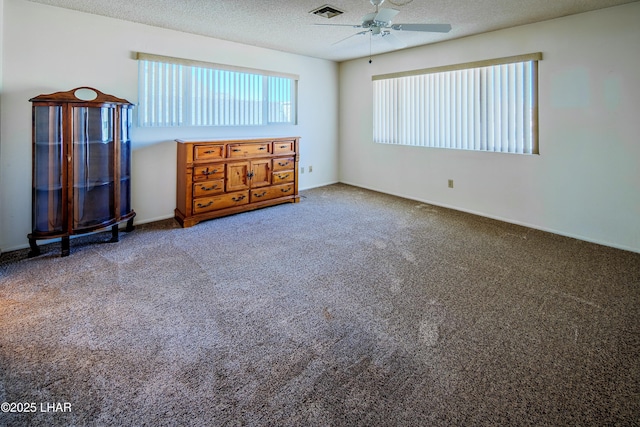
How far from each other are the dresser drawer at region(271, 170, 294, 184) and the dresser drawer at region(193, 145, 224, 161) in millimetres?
875

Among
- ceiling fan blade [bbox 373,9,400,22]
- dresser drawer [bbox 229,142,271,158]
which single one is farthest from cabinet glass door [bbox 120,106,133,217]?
ceiling fan blade [bbox 373,9,400,22]

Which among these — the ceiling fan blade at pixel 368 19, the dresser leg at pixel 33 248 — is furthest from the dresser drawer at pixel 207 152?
the ceiling fan blade at pixel 368 19

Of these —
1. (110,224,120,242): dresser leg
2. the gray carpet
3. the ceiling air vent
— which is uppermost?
the ceiling air vent

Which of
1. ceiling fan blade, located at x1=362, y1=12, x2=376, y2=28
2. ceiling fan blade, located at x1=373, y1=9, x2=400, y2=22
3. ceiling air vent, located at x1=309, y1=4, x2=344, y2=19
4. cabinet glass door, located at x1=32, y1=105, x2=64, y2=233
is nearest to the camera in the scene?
ceiling fan blade, located at x1=373, y1=9, x2=400, y2=22

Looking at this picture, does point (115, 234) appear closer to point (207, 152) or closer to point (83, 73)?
point (207, 152)

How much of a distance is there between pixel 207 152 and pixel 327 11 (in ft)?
6.79

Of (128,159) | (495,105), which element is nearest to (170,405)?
(128,159)

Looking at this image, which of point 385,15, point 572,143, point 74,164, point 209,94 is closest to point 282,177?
point 209,94

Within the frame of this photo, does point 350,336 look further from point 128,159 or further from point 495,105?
point 495,105

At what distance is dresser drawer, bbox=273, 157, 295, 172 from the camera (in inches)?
203

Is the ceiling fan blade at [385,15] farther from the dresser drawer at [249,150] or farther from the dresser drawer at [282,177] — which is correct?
the dresser drawer at [282,177]

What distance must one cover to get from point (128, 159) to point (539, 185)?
467cm

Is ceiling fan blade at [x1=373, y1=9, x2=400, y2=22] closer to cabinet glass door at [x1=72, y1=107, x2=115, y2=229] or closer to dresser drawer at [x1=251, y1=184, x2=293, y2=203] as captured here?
cabinet glass door at [x1=72, y1=107, x2=115, y2=229]

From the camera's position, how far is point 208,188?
175 inches
